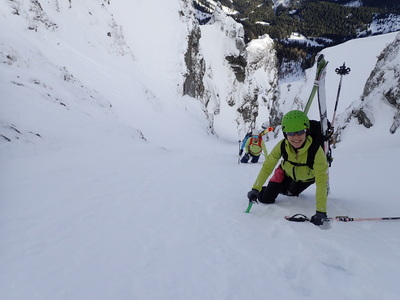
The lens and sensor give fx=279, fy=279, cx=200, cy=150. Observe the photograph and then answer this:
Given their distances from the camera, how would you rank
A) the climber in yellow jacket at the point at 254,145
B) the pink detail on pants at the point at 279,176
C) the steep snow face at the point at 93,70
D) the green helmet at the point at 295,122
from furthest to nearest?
1. the climber in yellow jacket at the point at 254,145
2. the steep snow face at the point at 93,70
3. the pink detail on pants at the point at 279,176
4. the green helmet at the point at 295,122

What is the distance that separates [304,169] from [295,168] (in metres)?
0.15

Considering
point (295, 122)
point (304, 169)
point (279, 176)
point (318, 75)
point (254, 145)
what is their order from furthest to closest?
1. point (254, 145)
2. point (318, 75)
3. point (279, 176)
4. point (304, 169)
5. point (295, 122)

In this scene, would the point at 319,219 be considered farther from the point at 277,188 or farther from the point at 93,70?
the point at 93,70

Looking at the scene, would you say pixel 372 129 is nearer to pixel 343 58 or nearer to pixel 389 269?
pixel 389 269

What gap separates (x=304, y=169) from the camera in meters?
4.88

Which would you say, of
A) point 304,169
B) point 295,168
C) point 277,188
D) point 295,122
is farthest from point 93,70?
point 295,122

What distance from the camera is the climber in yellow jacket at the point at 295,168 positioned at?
13.9 ft

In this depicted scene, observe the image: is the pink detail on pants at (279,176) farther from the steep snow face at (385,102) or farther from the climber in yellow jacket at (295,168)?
the steep snow face at (385,102)

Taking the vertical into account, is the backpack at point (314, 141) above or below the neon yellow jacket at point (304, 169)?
above

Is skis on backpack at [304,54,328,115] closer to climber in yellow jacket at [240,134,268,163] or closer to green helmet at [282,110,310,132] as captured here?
green helmet at [282,110,310,132]

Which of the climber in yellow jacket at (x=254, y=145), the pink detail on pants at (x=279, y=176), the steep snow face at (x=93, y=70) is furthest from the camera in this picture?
the climber in yellow jacket at (x=254, y=145)

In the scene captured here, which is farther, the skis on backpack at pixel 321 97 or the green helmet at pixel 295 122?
the skis on backpack at pixel 321 97

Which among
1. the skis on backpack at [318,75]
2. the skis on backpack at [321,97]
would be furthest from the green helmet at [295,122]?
the skis on backpack at [318,75]

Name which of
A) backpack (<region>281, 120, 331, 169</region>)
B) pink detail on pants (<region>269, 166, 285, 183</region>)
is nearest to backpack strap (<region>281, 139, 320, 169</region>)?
backpack (<region>281, 120, 331, 169</region>)
